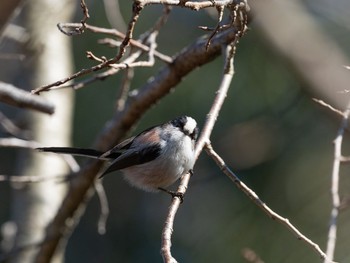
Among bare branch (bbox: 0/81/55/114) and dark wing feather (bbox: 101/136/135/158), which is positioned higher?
bare branch (bbox: 0/81/55/114)

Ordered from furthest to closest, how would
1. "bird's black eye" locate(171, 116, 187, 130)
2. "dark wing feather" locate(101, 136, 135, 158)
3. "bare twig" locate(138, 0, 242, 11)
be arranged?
"bird's black eye" locate(171, 116, 187, 130)
"dark wing feather" locate(101, 136, 135, 158)
"bare twig" locate(138, 0, 242, 11)

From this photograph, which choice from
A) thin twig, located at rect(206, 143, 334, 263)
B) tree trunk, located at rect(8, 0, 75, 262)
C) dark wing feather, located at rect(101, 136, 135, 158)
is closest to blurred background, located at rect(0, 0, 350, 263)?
tree trunk, located at rect(8, 0, 75, 262)

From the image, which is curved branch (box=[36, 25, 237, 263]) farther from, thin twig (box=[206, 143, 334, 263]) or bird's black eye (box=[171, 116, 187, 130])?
thin twig (box=[206, 143, 334, 263])

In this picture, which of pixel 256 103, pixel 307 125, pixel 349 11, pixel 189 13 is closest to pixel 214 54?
pixel 349 11

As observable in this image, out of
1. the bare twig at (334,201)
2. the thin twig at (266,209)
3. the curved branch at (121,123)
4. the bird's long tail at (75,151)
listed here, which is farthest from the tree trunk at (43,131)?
the bare twig at (334,201)

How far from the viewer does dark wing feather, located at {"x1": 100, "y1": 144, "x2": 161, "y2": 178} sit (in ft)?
9.27

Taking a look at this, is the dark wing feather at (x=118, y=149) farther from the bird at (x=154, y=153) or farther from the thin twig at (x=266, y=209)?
the thin twig at (x=266, y=209)

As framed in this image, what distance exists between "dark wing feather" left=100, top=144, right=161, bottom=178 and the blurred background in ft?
1.06

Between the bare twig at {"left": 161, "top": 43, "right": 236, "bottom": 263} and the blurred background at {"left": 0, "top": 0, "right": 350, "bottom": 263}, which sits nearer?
the bare twig at {"left": 161, "top": 43, "right": 236, "bottom": 263}

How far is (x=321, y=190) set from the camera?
3.69m

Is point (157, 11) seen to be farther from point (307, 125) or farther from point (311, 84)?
point (311, 84)

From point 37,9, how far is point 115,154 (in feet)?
3.95

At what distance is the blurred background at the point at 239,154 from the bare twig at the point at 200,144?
0.33 meters

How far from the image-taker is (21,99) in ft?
7.70
